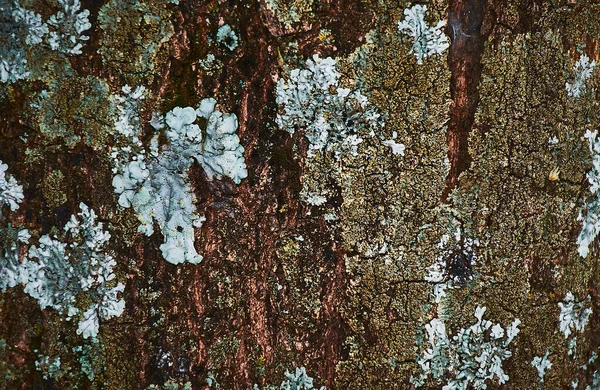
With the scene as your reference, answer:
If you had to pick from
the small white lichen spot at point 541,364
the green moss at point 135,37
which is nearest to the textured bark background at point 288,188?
the green moss at point 135,37

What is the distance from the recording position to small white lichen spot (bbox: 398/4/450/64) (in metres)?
1.00

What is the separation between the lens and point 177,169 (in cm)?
101

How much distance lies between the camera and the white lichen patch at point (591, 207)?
49.5 inches

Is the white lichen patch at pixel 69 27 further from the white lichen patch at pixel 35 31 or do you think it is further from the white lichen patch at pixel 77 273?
the white lichen patch at pixel 77 273

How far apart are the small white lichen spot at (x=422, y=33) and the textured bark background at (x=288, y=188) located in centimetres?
2

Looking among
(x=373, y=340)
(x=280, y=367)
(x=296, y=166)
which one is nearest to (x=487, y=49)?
(x=296, y=166)

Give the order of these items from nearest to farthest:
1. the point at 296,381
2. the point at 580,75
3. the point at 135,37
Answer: the point at 135,37 < the point at 296,381 < the point at 580,75

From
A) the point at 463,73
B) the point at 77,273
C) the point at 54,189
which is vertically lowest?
the point at 77,273

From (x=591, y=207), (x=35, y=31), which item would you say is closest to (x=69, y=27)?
(x=35, y=31)

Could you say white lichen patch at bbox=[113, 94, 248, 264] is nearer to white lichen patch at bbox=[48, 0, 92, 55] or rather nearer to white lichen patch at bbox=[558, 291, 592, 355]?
white lichen patch at bbox=[48, 0, 92, 55]

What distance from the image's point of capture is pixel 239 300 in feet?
3.45

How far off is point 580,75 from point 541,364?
2.22ft

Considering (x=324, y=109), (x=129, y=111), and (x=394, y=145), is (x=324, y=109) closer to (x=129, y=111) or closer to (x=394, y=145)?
(x=394, y=145)

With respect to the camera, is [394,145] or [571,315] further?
[571,315]
